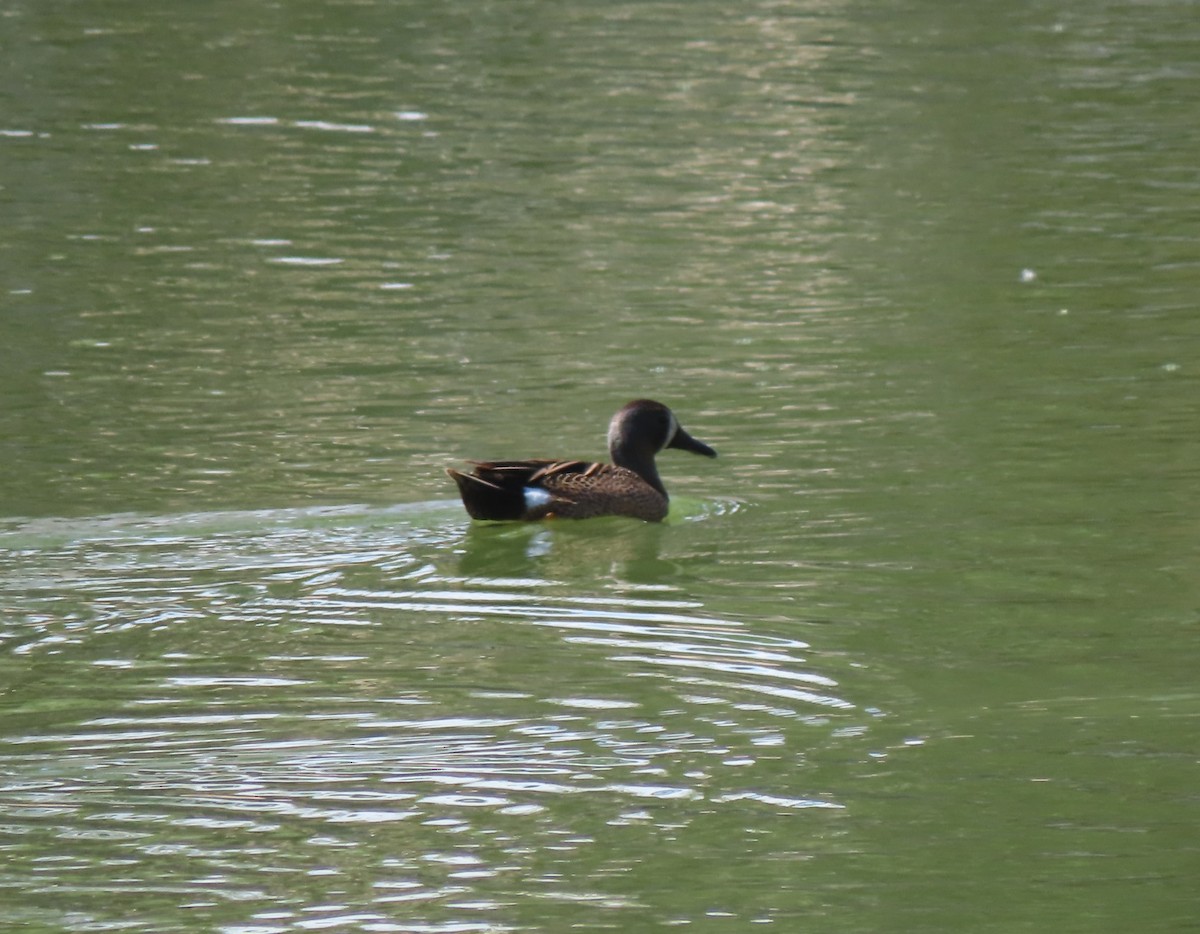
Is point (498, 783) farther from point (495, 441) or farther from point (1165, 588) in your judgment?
point (495, 441)

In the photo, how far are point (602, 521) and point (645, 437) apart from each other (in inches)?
21.6

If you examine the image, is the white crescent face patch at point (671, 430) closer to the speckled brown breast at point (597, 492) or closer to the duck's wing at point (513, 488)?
the speckled brown breast at point (597, 492)

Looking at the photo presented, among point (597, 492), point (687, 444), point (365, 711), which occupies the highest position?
point (687, 444)

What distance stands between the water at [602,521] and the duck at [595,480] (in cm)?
13

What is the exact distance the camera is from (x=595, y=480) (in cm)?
1040

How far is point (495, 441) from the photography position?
38.1 ft

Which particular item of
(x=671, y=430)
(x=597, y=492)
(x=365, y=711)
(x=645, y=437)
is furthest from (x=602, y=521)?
(x=365, y=711)

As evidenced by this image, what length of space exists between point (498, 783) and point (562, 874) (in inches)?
26.8

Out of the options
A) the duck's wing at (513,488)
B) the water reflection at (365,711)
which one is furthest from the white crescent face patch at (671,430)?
the water reflection at (365,711)

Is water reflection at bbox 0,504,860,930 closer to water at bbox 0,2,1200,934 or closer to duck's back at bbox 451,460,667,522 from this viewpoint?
water at bbox 0,2,1200,934

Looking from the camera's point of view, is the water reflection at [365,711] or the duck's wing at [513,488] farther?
the duck's wing at [513,488]

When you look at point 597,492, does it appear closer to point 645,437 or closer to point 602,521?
point 602,521

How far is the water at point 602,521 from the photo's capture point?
637 centimetres

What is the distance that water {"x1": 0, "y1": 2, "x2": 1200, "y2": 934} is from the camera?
6367 mm
